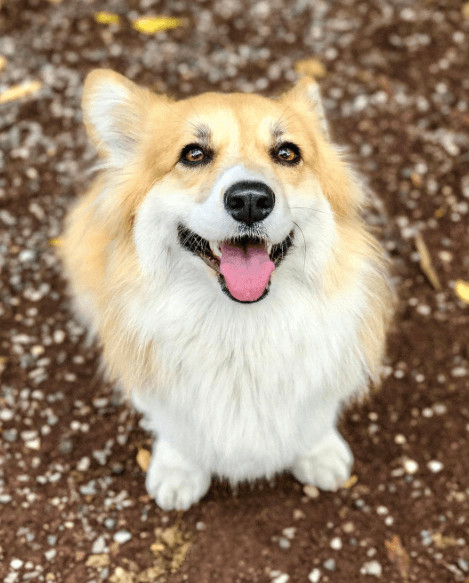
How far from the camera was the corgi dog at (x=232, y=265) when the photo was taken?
2215 millimetres

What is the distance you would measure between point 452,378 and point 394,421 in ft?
1.28

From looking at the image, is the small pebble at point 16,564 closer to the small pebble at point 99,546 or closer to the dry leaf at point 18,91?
the small pebble at point 99,546

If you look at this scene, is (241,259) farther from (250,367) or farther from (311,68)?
(311,68)

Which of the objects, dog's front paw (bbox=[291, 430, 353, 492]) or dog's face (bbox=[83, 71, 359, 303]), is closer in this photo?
dog's face (bbox=[83, 71, 359, 303])

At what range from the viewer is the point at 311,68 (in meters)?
4.58

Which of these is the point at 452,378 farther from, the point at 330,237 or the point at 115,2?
the point at 115,2

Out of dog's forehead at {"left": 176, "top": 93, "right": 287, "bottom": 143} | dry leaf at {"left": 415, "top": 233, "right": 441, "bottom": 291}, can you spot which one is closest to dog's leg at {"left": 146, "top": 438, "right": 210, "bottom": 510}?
dog's forehead at {"left": 176, "top": 93, "right": 287, "bottom": 143}

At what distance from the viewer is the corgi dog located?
221cm

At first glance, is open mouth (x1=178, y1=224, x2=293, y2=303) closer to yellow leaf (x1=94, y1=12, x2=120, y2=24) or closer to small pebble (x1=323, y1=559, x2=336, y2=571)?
small pebble (x1=323, y1=559, x2=336, y2=571)

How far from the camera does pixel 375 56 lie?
460cm

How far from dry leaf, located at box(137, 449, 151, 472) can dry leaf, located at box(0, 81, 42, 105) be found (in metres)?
2.58

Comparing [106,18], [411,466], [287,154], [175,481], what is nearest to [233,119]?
[287,154]

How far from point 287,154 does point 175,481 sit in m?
1.52

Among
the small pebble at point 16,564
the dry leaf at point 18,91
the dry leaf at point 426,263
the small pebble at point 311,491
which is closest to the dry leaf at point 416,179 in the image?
the dry leaf at point 426,263
